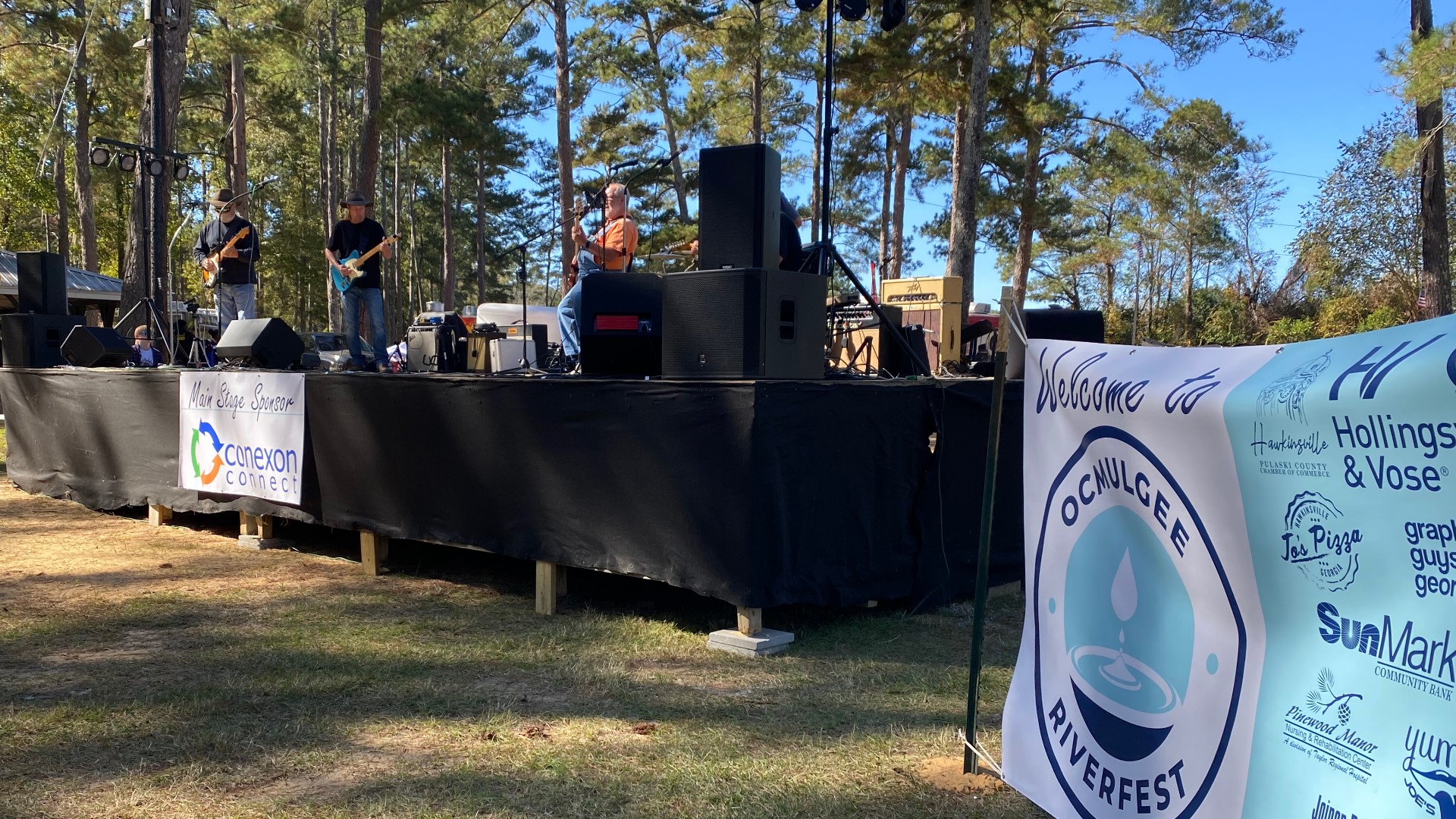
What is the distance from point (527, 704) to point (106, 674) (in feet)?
5.75

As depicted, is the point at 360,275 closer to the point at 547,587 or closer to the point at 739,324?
the point at 547,587

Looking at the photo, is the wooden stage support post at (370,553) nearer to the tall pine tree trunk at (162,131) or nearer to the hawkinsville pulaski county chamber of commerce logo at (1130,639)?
the hawkinsville pulaski county chamber of commerce logo at (1130,639)

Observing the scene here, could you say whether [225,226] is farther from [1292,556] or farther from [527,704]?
[1292,556]

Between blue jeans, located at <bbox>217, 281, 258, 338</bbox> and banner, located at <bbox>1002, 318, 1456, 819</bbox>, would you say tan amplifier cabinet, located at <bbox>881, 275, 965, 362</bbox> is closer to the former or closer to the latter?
blue jeans, located at <bbox>217, 281, 258, 338</bbox>

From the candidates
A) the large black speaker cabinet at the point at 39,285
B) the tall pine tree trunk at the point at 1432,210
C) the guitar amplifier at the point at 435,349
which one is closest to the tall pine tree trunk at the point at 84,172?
the large black speaker cabinet at the point at 39,285

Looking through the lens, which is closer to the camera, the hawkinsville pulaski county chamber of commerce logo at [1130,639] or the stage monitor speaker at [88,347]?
the hawkinsville pulaski county chamber of commerce logo at [1130,639]

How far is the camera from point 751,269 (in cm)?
446

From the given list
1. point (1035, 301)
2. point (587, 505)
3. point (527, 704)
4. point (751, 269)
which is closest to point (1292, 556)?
point (527, 704)

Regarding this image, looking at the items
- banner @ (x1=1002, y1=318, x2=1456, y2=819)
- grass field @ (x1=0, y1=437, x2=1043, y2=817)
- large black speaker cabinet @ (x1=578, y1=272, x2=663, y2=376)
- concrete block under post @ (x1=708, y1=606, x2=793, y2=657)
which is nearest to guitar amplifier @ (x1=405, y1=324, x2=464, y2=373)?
grass field @ (x1=0, y1=437, x2=1043, y2=817)

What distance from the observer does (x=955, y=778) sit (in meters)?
3.01

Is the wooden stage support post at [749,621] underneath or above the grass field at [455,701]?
above

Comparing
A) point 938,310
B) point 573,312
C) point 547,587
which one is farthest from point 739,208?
point 938,310

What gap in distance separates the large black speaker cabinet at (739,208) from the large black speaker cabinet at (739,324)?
4.6 inches

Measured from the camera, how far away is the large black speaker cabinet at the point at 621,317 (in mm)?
5668
